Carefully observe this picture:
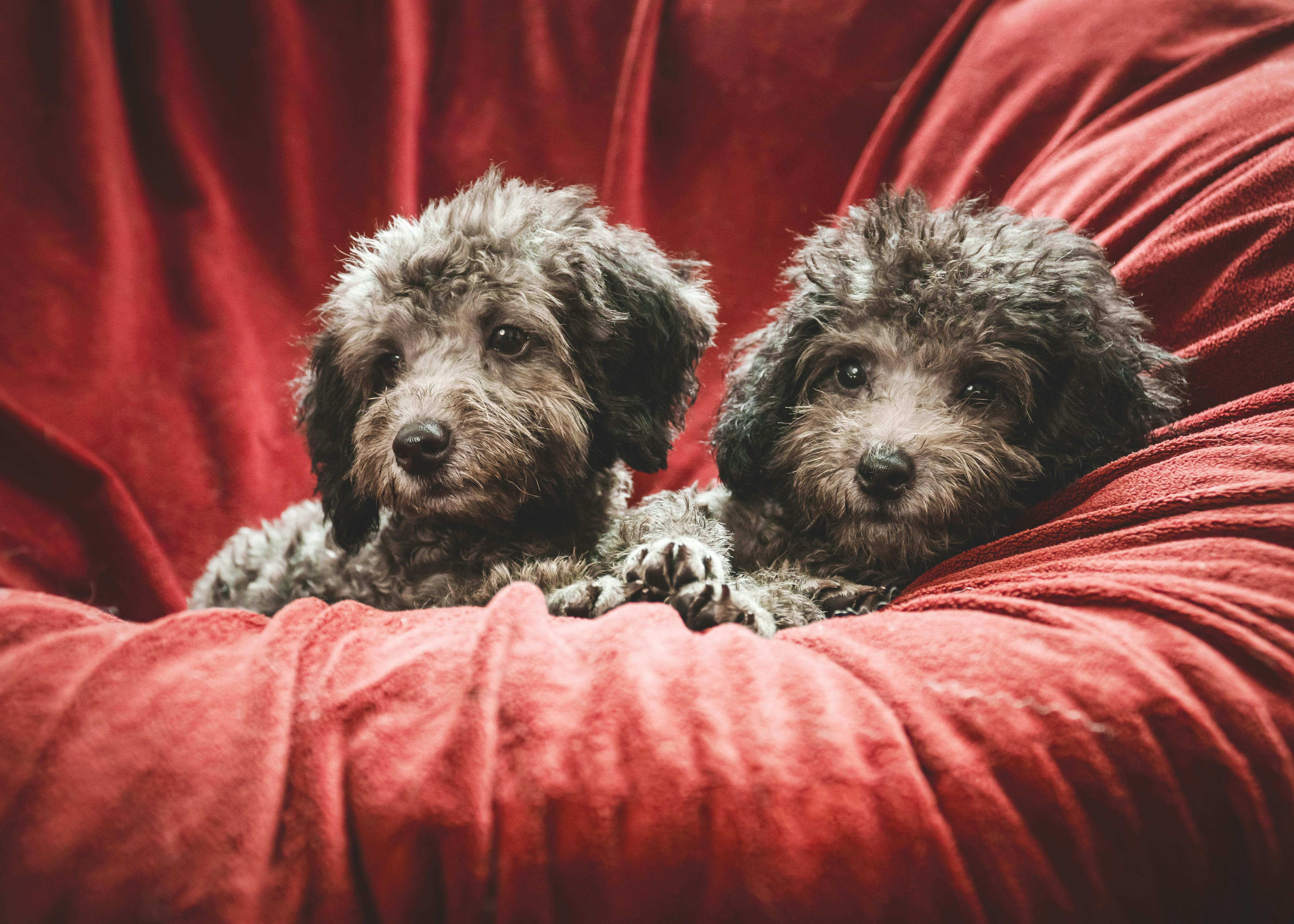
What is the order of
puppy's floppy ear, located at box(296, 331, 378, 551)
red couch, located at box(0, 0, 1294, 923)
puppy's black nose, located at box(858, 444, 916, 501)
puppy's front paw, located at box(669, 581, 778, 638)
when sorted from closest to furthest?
red couch, located at box(0, 0, 1294, 923) < puppy's front paw, located at box(669, 581, 778, 638) < puppy's black nose, located at box(858, 444, 916, 501) < puppy's floppy ear, located at box(296, 331, 378, 551)

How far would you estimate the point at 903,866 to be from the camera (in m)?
1.14

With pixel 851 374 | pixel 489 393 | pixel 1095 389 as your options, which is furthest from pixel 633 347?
pixel 1095 389

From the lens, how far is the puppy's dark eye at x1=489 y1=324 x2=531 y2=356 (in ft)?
7.06

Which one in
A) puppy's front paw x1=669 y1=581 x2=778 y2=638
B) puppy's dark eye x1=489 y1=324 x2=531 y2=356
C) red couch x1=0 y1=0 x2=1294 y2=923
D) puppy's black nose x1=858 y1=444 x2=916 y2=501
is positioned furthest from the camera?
puppy's dark eye x1=489 y1=324 x2=531 y2=356

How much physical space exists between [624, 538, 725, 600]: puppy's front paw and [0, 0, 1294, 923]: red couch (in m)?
0.25

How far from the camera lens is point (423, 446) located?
1.92 meters

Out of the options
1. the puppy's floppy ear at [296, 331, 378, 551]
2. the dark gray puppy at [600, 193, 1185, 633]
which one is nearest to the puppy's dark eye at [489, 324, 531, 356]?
the puppy's floppy ear at [296, 331, 378, 551]

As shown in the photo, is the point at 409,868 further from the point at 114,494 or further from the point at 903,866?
the point at 114,494

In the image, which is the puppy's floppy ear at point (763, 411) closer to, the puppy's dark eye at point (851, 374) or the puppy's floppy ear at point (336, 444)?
the puppy's dark eye at point (851, 374)

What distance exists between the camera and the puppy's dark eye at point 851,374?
7.11 feet

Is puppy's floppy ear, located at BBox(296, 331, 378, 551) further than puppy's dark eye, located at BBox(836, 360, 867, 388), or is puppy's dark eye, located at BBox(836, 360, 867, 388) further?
puppy's floppy ear, located at BBox(296, 331, 378, 551)

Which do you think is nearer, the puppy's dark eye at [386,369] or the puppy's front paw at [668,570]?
the puppy's front paw at [668,570]

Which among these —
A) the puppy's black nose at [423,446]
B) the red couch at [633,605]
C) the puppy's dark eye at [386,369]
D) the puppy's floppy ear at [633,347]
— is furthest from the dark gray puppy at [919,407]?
the puppy's dark eye at [386,369]

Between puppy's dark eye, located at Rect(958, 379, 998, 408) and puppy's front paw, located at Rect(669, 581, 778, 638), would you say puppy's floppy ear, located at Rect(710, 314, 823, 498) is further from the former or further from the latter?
puppy's front paw, located at Rect(669, 581, 778, 638)
